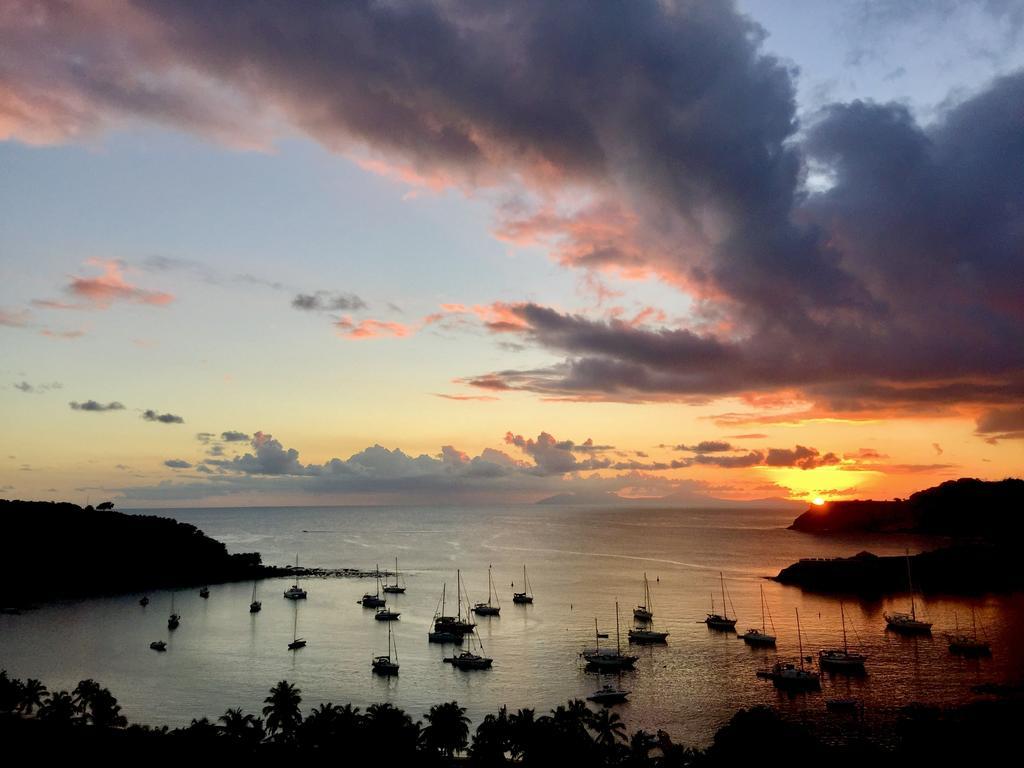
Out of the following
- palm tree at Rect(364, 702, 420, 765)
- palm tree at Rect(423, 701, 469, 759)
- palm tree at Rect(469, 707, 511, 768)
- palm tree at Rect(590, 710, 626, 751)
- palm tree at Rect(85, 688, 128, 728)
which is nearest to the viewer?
palm tree at Rect(364, 702, 420, 765)

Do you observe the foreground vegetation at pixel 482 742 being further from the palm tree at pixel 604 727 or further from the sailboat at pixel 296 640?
Answer: the sailboat at pixel 296 640

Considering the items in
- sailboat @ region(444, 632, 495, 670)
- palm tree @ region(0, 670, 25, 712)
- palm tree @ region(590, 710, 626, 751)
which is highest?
palm tree @ region(0, 670, 25, 712)

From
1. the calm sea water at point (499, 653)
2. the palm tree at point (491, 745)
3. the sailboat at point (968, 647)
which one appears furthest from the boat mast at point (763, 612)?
the palm tree at point (491, 745)

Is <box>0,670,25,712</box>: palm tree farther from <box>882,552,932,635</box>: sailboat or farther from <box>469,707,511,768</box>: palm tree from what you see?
<box>882,552,932,635</box>: sailboat

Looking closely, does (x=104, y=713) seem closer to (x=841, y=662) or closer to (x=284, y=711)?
(x=284, y=711)

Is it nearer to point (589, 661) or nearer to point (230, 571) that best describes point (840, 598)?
point (589, 661)

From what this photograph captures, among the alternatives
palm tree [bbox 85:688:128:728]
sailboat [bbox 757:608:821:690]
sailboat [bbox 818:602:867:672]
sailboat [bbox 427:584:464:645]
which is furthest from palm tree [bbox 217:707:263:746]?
sailboat [bbox 818:602:867:672]

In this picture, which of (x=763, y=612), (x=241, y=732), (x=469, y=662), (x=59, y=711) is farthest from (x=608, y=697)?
(x=763, y=612)

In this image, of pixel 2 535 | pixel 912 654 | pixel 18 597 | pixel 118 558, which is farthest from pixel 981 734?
pixel 2 535
